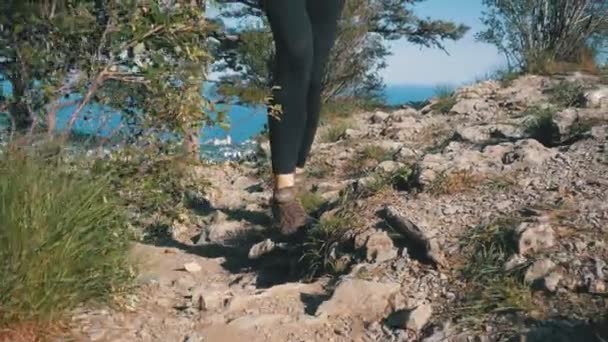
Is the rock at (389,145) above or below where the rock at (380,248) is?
below

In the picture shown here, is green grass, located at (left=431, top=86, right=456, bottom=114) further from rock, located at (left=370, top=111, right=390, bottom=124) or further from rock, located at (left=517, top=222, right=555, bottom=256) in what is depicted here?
rock, located at (left=517, top=222, right=555, bottom=256)

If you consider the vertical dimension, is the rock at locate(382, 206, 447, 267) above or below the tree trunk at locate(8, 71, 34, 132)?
below

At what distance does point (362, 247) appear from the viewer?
109 inches

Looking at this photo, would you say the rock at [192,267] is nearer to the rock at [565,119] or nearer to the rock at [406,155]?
the rock at [406,155]

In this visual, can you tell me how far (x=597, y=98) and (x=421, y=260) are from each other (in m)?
2.08

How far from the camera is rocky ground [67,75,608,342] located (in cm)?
221

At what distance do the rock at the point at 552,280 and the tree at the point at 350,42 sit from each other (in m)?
6.37

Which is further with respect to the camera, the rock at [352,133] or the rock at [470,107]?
the rock at [352,133]

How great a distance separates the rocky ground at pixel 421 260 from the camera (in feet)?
7.27

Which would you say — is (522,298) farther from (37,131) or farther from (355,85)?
(355,85)

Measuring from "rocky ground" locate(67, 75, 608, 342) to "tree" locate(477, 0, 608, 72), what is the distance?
19.1 feet

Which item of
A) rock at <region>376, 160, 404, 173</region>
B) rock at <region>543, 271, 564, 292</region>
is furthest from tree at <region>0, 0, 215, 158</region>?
rock at <region>543, 271, 564, 292</region>

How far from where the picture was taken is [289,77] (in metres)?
3.16

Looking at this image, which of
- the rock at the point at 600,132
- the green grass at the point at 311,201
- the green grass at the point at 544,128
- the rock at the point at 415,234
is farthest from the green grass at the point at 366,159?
the rock at the point at 415,234
